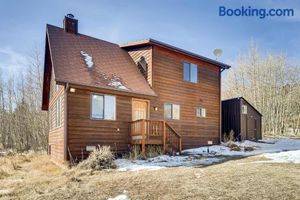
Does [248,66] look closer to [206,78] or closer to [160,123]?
[206,78]

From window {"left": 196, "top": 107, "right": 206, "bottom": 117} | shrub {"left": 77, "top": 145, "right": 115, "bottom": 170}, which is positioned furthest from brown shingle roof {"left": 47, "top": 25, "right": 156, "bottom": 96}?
window {"left": 196, "top": 107, "right": 206, "bottom": 117}

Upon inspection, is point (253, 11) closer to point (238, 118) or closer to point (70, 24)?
point (238, 118)

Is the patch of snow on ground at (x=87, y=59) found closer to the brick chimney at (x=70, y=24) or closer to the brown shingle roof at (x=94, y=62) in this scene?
the brown shingle roof at (x=94, y=62)

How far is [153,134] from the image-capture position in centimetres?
1268

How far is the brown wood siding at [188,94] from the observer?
14766mm

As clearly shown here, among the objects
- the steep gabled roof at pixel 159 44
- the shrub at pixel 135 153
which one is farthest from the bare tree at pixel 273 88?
the shrub at pixel 135 153

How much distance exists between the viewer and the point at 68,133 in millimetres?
11250

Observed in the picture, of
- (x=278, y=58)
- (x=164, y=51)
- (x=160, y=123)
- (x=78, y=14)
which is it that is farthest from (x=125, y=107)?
(x=278, y=58)

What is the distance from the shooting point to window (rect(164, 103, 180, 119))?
1498 centimetres

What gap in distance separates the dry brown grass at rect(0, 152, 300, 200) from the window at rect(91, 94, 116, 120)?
4.07 meters

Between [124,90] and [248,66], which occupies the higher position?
[248,66]

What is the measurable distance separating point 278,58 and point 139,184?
1128 inches

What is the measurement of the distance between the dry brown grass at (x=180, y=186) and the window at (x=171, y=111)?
6.65 meters

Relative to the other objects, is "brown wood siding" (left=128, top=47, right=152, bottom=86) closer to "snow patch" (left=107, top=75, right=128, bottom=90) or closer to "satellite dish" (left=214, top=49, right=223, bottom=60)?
"snow patch" (left=107, top=75, right=128, bottom=90)
